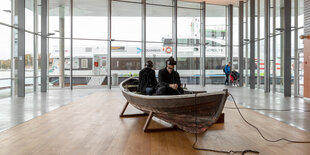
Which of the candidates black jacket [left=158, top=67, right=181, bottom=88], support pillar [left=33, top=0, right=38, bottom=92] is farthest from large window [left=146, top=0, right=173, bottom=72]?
black jacket [left=158, top=67, right=181, bottom=88]

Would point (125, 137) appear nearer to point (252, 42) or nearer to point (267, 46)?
point (267, 46)

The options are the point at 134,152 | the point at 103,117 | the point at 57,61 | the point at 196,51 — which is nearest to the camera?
the point at 134,152

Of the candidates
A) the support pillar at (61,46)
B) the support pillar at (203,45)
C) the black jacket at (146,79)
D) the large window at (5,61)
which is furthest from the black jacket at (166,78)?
the support pillar at (203,45)

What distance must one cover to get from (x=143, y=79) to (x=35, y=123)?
217 cm

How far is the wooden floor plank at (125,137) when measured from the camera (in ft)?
8.59

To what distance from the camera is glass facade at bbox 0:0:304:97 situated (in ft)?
33.8

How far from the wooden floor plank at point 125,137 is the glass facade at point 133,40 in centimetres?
683

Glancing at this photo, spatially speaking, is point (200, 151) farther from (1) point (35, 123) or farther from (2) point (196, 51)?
(2) point (196, 51)

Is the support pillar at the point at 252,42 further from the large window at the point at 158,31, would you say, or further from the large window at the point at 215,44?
the large window at the point at 158,31

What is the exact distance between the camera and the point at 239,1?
43.2 ft

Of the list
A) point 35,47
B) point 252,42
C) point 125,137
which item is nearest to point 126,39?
point 35,47

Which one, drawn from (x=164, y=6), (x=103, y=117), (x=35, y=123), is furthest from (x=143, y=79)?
(x=164, y=6)

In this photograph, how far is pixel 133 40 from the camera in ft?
40.6

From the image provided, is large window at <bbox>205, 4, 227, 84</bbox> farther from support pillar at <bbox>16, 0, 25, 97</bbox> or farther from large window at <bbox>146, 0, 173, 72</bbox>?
support pillar at <bbox>16, 0, 25, 97</bbox>
